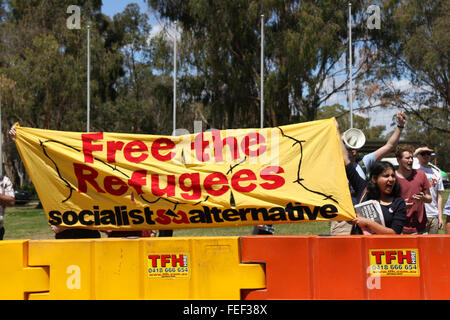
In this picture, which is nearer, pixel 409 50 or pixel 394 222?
pixel 394 222

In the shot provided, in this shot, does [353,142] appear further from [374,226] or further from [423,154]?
[374,226]

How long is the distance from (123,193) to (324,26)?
2589cm

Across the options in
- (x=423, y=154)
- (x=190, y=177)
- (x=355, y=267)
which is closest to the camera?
(x=355, y=267)

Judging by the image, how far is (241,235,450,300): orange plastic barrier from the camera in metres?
4.48

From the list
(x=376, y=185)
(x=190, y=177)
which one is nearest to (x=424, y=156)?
(x=376, y=185)

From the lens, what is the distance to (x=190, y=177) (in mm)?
5105

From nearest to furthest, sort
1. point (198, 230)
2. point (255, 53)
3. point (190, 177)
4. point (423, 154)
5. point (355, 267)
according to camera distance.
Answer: point (355, 267) → point (190, 177) → point (423, 154) → point (198, 230) → point (255, 53)

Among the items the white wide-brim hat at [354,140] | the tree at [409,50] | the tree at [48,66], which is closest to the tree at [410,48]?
the tree at [409,50]

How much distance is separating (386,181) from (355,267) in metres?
0.84

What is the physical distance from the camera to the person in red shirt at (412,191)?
5.79 meters

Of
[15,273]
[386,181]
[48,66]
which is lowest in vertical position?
[15,273]
